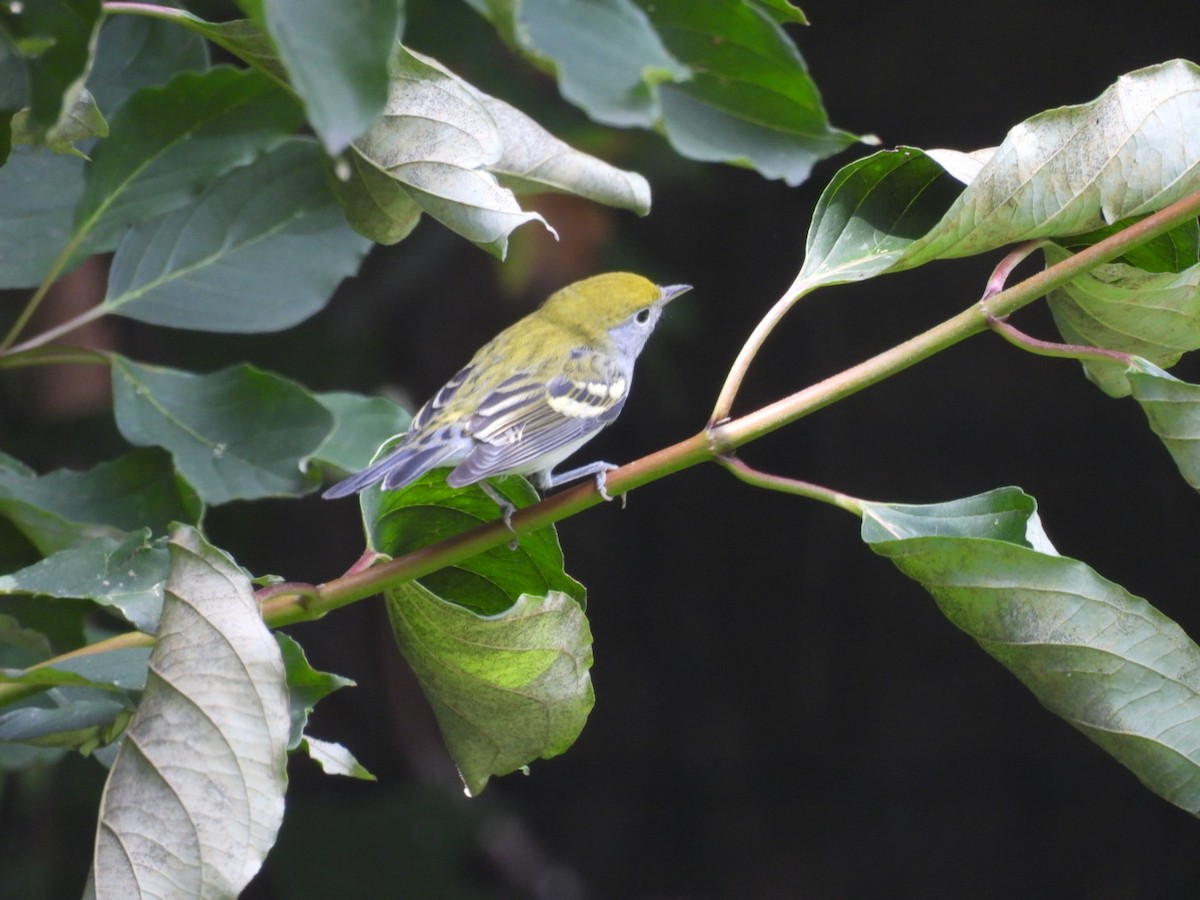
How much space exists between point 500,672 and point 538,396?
111 centimetres

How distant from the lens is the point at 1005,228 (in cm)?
129

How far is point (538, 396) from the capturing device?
2385 mm

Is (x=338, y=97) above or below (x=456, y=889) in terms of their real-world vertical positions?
above

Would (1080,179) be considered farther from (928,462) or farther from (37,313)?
(928,462)

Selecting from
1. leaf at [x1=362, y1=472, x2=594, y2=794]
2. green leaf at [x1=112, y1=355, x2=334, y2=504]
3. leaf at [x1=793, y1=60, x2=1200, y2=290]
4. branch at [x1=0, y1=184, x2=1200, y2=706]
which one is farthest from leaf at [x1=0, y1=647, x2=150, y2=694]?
leaf at [x1=793, y1=60, x2=1200, y2=290]

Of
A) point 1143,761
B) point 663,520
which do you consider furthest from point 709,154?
point 663,520

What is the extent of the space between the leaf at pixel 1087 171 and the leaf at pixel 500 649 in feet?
1.72

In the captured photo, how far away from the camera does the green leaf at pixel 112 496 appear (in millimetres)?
1684

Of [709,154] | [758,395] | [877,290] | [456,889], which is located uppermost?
[709,154]

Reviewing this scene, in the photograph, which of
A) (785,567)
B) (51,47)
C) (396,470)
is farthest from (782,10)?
(785,567)

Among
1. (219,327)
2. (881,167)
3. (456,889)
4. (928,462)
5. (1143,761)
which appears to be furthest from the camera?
(928,462)

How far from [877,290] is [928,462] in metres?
0.63

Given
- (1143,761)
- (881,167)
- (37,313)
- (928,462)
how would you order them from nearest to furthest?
(1143,761) → (881,167) → (37,313) → (928,462)

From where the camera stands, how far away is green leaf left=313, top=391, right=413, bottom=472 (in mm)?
1986
